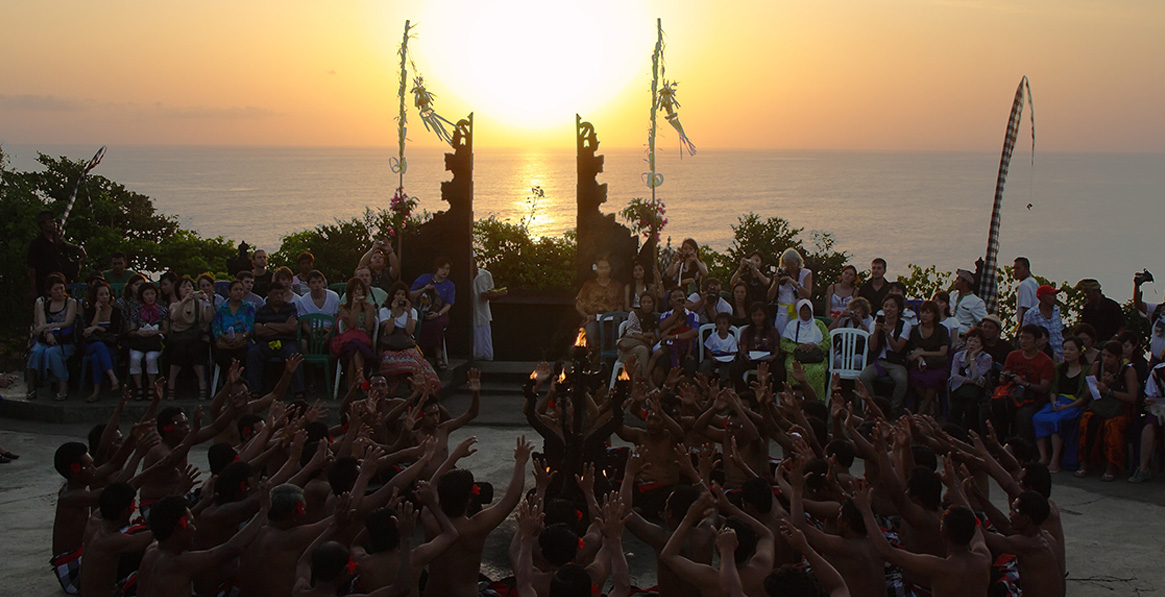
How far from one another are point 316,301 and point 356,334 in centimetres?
86

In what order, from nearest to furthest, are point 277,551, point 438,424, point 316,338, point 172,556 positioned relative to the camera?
point 172,556, point 277,551, point 438,424, point 316,338

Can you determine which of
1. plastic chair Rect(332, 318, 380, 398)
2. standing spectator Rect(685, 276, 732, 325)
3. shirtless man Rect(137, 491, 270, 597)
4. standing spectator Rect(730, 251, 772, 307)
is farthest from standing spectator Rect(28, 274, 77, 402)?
standing spectator Rect(730, 251, 772, 307)

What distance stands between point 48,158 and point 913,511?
74.4 feet

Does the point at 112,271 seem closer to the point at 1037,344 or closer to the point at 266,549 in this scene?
the point at 266,549

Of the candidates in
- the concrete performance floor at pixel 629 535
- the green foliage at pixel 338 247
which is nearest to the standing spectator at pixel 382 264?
the green foliage at pixel 338 247

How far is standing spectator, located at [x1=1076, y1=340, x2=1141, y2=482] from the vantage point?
968 centimetres

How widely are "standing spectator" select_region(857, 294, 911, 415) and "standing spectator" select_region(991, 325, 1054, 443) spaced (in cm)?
116

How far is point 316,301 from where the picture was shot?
484 inches

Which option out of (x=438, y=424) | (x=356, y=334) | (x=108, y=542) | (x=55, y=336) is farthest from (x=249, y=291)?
(x=108, y=542)

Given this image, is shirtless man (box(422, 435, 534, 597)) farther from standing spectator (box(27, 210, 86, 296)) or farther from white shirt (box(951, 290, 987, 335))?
standing spectator (box(27, 210, 86, 296))

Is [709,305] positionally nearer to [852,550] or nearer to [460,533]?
[852,550]

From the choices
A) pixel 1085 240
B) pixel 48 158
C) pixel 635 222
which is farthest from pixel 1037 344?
pixel 1085 240

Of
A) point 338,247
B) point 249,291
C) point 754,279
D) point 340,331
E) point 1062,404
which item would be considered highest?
point 338,247

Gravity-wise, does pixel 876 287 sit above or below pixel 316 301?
above
